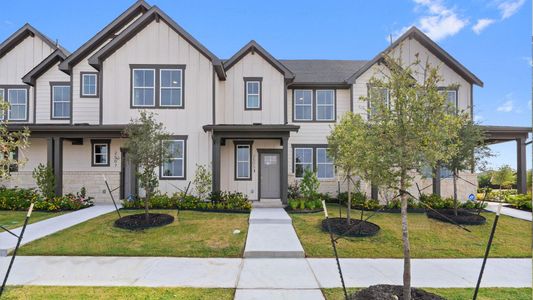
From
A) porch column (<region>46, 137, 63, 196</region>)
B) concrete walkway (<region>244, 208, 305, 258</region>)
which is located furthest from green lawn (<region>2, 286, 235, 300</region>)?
porch column (<region>46, 137, 63, 196</region>)

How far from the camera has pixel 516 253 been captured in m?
6.89

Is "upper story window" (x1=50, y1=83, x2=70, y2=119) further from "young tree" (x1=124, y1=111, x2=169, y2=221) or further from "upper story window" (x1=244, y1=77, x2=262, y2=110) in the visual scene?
"upper story window" (x1=244, y1=77, x2=262, y2=110)

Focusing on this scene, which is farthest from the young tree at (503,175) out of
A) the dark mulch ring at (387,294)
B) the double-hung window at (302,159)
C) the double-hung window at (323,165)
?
the dark mulch ring at (387,294)

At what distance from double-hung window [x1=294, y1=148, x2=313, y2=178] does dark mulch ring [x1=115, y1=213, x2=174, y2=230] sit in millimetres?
7139

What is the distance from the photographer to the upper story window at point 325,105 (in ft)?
47.9

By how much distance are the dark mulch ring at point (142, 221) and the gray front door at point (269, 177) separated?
17.9 ft

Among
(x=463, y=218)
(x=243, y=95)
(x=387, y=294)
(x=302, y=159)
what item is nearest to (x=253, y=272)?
(x=387, y=294)

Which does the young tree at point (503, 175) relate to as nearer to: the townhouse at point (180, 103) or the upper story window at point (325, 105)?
the townhouse at point (180, 103)

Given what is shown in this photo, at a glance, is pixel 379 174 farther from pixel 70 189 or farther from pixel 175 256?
pixel 70 189

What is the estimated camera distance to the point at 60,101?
14.6 m

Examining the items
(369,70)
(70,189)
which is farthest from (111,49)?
(369,70)

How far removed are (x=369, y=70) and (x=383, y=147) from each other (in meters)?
11.3

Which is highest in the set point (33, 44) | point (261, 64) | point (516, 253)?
point (33, 44)

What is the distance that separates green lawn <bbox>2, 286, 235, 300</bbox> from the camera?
4.45 metres
